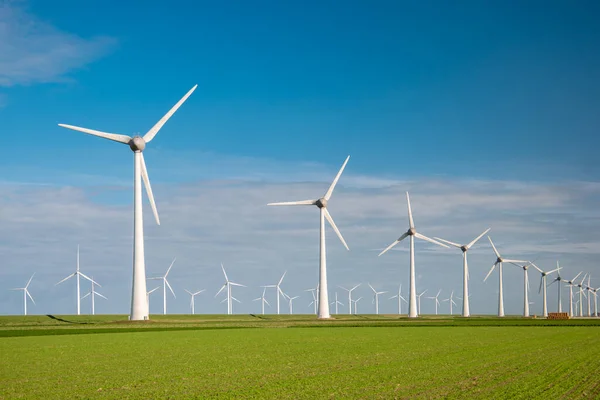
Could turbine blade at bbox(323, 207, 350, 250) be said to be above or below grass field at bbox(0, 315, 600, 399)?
above

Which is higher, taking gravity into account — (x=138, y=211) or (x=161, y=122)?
(x=161, y=122)

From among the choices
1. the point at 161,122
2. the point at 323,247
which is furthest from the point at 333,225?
the point at 161,122

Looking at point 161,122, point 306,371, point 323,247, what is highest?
point 161,122

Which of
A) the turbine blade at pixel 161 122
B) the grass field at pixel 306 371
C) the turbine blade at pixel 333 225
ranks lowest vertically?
the grass field at pixel 306 371

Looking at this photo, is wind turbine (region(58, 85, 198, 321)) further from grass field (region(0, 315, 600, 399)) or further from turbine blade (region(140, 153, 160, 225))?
grass field (region(0, 315, 600, 399))

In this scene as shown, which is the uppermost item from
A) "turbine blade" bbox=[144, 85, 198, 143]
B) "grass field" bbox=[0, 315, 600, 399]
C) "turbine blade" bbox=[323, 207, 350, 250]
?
"turbine blade" bbox=[144, 85, 198, 143]

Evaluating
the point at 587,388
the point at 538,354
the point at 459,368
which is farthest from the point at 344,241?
the point at 587,388

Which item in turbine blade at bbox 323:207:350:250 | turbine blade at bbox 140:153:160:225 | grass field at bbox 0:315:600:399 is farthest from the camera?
turbine blade at bbox 323:207:350:250

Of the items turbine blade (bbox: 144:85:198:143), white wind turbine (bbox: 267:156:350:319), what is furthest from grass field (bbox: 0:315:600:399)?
white wind turbine (bbox: 267:156:350:319)

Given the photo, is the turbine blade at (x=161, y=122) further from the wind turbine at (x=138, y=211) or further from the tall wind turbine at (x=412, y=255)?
the tall wind turbine at (x=412, y=255)

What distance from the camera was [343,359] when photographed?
118 feet

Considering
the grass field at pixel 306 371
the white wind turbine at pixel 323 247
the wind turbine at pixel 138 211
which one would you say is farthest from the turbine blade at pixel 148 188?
the grass field at pixel 306 371

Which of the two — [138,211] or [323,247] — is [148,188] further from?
[323,247]

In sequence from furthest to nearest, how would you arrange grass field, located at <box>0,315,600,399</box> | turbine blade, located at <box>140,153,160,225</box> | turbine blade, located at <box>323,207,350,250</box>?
1. turbine blade, located at <box>323,207,350,250</box>
2. turbine blade, located at <box>140,153,160,225</box>
3. grass field, located at <box>0,315,600,399</box>
